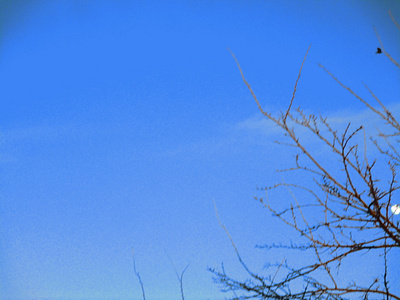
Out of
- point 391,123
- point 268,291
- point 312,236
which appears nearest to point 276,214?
point 312,236

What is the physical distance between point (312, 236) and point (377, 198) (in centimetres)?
31

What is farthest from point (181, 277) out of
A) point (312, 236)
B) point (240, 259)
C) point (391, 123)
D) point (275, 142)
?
point (391, 123)

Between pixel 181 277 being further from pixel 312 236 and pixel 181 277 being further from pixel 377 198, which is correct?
pixel 377 198

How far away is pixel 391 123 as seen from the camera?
1.62 meters

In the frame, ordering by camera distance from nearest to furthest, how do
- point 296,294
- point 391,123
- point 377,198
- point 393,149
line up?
point 377,198 → point 296,294 → point 391,123 → point 393,149

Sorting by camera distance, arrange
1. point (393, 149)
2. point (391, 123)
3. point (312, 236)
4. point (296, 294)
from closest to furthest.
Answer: point (296, 294), point (312, 236), point (391, 123), point (393, 149)

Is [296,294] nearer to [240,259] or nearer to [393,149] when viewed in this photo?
[240,259]

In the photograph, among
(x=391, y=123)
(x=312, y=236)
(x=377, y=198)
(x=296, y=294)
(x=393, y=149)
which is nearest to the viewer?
(x=377, y=198)

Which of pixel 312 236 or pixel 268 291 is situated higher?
pixel 312 236

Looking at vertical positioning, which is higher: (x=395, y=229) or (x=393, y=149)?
(x=393, y=149)

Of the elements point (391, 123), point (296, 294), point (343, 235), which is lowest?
point (296, 294)

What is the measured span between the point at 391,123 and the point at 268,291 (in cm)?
72

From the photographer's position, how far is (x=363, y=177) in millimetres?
1295

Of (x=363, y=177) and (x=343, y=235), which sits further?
(x=343, y=235)
